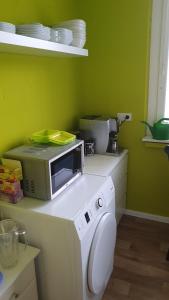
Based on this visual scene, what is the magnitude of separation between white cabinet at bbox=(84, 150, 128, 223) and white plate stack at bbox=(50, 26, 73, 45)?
899 mm

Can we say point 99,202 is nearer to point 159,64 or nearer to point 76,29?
point 76,29

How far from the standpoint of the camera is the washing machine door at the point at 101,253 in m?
1.32

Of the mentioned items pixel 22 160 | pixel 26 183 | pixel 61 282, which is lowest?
pixel 61 282

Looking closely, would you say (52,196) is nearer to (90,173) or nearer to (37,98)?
(90,173)

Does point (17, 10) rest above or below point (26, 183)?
above

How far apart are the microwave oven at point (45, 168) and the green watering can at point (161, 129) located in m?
0.96

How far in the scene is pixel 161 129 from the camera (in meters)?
2.18

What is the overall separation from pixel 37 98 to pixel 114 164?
781 mm

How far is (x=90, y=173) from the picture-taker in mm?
1759

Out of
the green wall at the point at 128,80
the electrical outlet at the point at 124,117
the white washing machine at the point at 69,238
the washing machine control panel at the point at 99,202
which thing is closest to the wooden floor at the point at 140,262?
the green wall at the point at 128,80

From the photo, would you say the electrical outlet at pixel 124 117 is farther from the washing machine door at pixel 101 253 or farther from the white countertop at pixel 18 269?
the white countertop at pixel 18 269

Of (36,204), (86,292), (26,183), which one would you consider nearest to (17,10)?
(26,183)

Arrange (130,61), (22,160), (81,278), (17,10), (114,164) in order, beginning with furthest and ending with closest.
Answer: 1. (130,61)
2. (114,164)
3. (17,10)
4. (22,160)
5. (81,278)

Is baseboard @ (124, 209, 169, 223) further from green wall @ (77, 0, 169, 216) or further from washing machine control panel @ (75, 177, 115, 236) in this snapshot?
washing machine control panel @ (75, 177, 115, 236)
